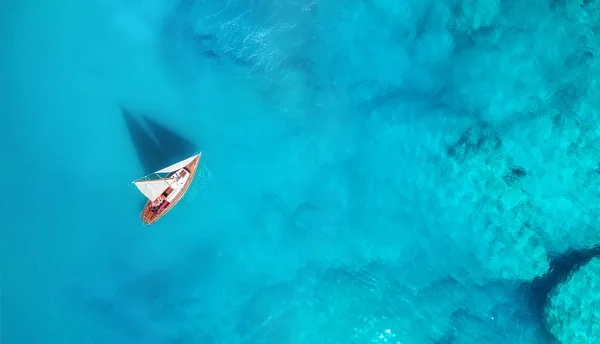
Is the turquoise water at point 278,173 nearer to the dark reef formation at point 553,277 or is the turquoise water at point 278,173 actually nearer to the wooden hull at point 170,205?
the dark reef formation at point 553,277

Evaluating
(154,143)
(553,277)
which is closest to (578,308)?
(553,277)

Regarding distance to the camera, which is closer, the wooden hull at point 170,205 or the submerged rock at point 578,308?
the submerged rock at point 578,308

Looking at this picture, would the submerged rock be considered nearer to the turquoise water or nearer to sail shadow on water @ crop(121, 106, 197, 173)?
the turquoise water

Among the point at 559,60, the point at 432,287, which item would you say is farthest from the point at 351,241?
the point at 559,60

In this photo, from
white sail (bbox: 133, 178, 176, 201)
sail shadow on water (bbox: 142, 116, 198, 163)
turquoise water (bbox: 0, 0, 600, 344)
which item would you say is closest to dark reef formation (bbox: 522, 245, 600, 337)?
turquoise water (bbox: 0, 0, 600, 344)

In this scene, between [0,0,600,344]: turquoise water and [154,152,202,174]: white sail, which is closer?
[154,152,202,174]: white sail

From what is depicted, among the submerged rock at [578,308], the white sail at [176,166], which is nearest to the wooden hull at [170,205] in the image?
the white sail at [176,166]

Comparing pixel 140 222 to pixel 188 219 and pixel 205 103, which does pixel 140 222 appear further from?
pixel 205 103
